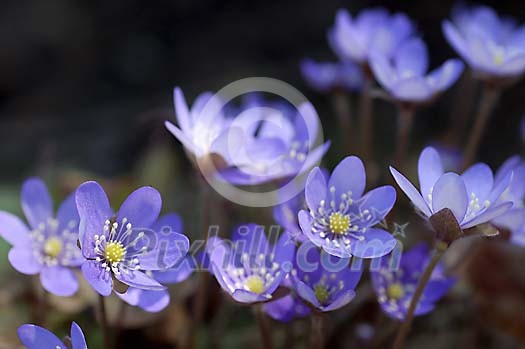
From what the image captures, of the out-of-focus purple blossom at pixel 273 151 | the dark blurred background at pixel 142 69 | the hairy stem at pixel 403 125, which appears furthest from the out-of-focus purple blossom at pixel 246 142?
the dark blurred background at pixel 142 69

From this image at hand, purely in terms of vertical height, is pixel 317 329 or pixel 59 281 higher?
pixel 59 281

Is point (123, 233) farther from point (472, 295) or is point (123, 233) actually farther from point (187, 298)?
point (472, 295)

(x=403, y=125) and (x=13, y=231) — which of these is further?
(x=403, y=125)

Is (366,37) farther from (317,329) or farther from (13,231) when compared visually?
(13,231)

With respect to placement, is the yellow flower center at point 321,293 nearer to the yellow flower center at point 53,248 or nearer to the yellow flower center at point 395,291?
the yellow flower center at point 395,291

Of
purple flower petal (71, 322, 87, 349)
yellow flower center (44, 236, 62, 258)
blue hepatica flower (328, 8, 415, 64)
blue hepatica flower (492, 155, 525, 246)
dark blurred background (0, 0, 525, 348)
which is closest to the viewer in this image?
purple flower petal (71, 322, 87, 349)

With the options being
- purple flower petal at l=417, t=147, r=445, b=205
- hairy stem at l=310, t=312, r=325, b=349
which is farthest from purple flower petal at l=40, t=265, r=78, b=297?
purple flower petal at l=417, t=147, r=445, b=205

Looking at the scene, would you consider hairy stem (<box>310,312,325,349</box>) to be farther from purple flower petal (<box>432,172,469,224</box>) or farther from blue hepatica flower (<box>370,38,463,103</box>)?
blue hepatica flower (<box>370,38,463,103</box>)

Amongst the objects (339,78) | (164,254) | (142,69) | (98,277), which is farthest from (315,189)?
(142,69)
